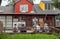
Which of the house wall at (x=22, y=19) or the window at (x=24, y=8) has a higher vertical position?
the window at (x=24, y=8)

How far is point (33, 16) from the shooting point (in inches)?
1377

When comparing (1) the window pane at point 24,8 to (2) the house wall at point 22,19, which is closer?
(2) the house wall at point 22,19

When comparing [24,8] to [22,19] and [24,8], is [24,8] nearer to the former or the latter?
[24,8]

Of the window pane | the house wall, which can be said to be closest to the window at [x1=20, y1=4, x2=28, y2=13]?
the window pane

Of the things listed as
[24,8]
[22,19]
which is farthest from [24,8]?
[22,19]

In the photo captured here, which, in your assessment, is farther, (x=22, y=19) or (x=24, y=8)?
(x=24, y=8)

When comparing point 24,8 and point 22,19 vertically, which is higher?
point 24,8

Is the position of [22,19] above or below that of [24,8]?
below

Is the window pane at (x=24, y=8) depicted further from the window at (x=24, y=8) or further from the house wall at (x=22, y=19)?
the house wall at (x=22, y=19)

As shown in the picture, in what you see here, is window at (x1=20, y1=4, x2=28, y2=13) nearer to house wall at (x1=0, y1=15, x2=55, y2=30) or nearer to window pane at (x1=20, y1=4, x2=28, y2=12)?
window pane at (x1=20, y1=4, x2=28, y2=12)

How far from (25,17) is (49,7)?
52.8ft

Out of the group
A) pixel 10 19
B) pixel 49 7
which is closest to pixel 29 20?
pixel 10 19

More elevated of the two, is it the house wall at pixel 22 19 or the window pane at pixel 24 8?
the window pane at pixel 24 8

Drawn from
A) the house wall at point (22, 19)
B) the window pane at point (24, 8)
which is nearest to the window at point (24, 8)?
the window pane at point (24, 8)
